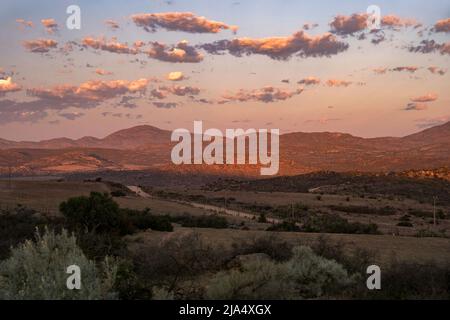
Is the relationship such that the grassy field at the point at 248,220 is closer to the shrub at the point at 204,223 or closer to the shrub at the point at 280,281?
the shrub at the point at 204,223

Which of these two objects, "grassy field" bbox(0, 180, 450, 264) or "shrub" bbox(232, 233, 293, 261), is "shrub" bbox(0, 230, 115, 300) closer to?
"shrub" bbox(232, 233, 293, 261)

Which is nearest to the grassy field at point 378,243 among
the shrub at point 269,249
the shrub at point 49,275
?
the shrub at point 269,249

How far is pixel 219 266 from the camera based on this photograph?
13.8 m

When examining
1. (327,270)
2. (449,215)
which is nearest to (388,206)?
(449,215)

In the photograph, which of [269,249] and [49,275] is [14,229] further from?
[49,275]

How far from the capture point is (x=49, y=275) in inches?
334

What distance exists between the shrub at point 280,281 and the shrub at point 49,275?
6.30 ft

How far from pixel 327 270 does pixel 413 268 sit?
252 centimetres

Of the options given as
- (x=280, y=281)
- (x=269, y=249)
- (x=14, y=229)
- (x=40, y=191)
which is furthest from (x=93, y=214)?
(x=40, y=191)

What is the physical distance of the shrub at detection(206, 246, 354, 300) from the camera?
8.58m

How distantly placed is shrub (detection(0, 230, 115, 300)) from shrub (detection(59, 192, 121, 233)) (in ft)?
33.1

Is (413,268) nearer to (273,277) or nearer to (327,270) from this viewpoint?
(327,270)

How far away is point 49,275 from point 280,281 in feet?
13.1

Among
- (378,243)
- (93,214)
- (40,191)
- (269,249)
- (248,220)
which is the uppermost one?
(93,214)
